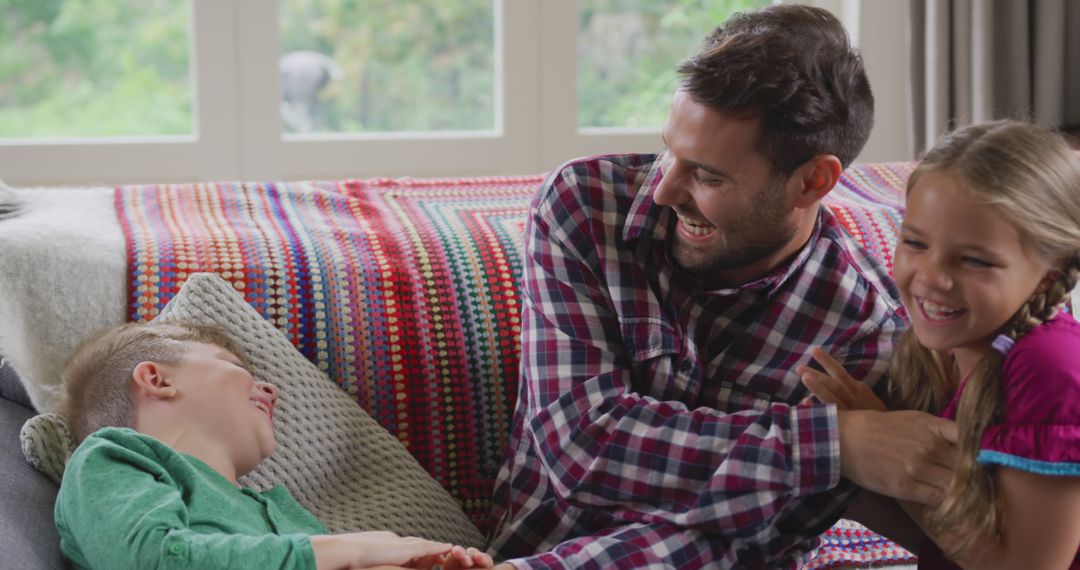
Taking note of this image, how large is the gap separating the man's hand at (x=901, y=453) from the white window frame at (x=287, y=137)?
2.24 m

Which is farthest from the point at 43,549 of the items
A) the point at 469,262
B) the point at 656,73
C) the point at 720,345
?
the point at 656,73

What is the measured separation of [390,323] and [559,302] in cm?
30

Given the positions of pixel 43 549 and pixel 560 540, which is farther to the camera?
pixel 560 540

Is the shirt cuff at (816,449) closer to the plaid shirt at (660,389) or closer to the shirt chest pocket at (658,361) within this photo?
the plaid shirt at (660,389)

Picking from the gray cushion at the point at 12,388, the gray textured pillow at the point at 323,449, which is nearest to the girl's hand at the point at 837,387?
the gray textured pillow at the point at 323,449

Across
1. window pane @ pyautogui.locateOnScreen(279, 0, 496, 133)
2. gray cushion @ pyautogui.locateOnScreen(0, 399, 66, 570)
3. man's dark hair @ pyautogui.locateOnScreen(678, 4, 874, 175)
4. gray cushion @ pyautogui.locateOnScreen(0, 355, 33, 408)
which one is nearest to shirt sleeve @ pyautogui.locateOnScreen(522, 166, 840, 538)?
man's dark hair @ pyautogui.locateOnScreen(678, 4, 874, 175)

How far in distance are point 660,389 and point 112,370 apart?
656mm

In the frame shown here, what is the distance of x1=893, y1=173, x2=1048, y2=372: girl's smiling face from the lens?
3.97 feet

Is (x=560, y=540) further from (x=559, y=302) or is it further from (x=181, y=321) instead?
(x=181, y=321)

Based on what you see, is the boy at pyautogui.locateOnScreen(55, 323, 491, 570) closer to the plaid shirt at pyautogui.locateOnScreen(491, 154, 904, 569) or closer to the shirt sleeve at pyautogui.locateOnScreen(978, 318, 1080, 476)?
the plaid shirt at pyautogui.locateOnScreen(491, 154, 904, 569)

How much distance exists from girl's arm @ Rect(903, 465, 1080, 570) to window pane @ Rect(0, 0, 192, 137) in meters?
2.60

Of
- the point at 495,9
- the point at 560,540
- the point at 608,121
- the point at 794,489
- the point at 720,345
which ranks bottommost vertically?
the point at 560,540

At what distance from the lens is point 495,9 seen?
3.42m

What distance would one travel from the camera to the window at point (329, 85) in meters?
3.20
